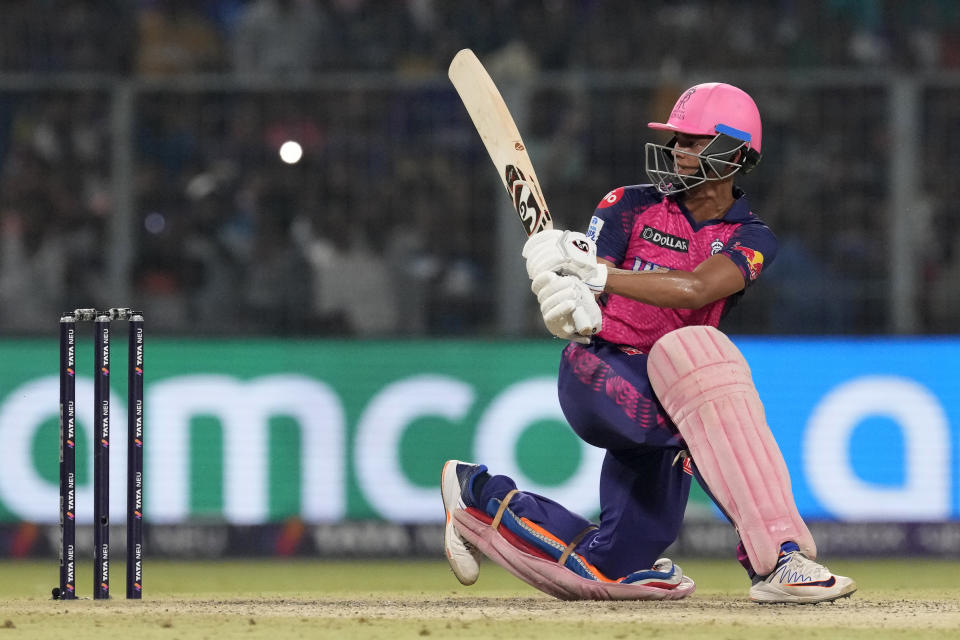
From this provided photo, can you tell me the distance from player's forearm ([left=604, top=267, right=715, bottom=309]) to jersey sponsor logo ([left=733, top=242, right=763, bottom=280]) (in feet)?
0.81

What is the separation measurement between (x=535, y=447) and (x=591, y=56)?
8.02 feet

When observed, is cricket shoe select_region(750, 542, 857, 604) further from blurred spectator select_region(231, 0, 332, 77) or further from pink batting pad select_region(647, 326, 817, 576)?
blurred spectator select_region(231, 0, 332, 77)

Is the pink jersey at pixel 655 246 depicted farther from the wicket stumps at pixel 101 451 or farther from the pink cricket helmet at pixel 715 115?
the wicket stumps at pixel 101 451

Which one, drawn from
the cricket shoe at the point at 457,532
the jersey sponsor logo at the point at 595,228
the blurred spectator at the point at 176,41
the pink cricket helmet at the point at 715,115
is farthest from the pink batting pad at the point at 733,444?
the blurred spectator at the point at 176,41

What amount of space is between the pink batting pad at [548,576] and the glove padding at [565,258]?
3.72 feet

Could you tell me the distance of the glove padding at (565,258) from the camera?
5.13 meters

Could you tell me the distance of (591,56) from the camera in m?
9.55

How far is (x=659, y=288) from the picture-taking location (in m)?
5.21

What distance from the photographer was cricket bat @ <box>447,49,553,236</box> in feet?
18.4

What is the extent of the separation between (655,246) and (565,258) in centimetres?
61

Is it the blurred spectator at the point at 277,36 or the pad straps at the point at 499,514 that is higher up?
the blurred spectator at the point at 277,36

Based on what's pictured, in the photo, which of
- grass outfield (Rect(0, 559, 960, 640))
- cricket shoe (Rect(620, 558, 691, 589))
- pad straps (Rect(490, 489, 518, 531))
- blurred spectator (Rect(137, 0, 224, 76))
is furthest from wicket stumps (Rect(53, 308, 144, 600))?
blurred spectator (Rect(137, 0, 224, 76))

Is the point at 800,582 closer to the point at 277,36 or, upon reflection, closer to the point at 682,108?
the point at 682,108

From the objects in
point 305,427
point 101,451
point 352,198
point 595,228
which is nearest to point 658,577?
point 595,228
